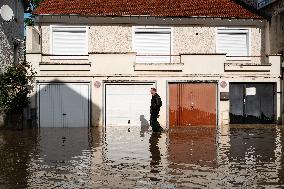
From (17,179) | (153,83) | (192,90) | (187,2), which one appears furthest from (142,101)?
(17,179)

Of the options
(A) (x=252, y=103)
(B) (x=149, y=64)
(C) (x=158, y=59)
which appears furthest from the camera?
(C) (x=158, y=59)

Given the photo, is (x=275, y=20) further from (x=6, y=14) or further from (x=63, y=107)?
(x=6, y=14)

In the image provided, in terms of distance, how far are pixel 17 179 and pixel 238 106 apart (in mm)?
15699

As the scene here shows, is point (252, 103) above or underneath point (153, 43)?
underneath

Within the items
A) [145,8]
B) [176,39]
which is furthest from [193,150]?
[145,8]

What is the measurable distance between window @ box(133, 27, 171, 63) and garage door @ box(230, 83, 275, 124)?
3701 millimetres

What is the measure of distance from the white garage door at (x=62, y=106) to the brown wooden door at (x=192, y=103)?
4.01 m

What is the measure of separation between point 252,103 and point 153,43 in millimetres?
5590

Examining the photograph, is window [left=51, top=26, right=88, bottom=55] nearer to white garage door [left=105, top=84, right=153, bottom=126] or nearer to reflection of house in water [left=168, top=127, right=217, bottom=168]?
white garage door [left=105, top=84, right=153, bottom=126]

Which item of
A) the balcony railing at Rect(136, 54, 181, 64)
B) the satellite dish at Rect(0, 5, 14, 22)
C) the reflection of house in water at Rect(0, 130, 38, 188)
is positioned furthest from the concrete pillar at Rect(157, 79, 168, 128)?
the satellite dish at Rect(0, 5, 14, 22)

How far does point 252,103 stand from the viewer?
872 inches

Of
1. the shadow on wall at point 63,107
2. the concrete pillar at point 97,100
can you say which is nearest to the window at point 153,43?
the concrete pillar at point 97,100

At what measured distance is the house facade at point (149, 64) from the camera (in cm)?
2111

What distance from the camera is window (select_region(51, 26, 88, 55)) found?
2250cm
